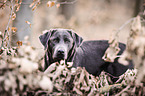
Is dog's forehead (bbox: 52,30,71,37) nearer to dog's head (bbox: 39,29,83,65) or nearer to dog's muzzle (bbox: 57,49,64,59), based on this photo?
dog's head (bbox: 39,29,83,65)

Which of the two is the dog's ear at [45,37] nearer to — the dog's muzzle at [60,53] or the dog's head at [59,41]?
the dog's head at [59,41]

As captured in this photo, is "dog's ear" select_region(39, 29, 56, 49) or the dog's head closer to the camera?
the dog's head

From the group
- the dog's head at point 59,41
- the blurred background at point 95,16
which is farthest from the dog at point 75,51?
the blurred background at point 95,16

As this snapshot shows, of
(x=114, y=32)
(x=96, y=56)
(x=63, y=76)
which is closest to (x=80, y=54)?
(x=96, y=56)

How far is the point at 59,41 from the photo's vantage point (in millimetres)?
3174

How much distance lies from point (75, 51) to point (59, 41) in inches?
14.1

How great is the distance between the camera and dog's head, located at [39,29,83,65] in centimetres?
308

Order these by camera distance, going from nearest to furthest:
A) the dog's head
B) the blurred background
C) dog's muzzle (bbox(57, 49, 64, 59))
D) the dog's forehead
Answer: dog's muzzle (bbox(57, 49, 64, 59))
the dog's head
the dog's forehead
the blurred background

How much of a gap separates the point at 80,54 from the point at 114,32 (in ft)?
4.40

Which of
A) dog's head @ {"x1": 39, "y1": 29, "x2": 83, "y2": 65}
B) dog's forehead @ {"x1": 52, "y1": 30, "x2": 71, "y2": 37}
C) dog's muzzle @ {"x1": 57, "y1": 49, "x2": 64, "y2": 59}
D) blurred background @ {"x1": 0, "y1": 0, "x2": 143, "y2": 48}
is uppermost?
blurred background @ {"x1": 0, "y1": 0, "x2": 143, "y2": 48}

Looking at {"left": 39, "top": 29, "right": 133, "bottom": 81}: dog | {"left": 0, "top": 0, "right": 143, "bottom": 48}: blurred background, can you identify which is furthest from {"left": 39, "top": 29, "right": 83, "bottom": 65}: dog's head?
{"left": 0, "top": 0, "right": 143, "bottom": 48}: blurred background

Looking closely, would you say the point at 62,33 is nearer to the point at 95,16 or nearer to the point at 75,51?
the point at 75,51

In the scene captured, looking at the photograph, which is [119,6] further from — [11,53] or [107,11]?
[11,53]

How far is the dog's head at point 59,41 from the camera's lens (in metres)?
3.08
